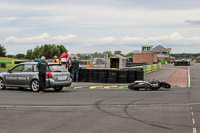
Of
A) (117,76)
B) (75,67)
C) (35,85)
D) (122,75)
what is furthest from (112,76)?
(35,85)

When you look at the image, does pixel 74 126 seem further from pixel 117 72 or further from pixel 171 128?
pixel 117 72

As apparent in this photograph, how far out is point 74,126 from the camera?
7363mm

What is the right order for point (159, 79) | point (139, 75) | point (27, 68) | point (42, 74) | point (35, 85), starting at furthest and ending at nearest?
point (159, 79), point (139, 75), point (27, 68), point (35, 85), point (42, 74)

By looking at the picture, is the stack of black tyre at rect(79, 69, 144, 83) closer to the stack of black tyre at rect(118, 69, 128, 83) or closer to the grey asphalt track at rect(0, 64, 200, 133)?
the stack of black tyre at rect(118, 69, 128, 83)

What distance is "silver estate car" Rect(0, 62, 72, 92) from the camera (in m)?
15.4

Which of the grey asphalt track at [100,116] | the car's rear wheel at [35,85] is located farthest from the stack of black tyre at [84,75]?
the grey asphalt track at [100,116]

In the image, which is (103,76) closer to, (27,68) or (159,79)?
(27,68)

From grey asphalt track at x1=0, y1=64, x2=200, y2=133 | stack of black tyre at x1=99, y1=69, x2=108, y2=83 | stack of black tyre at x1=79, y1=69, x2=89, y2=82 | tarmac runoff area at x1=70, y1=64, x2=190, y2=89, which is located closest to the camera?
grey asphalt track at x1=0, y1=64, x2=200, y2=133

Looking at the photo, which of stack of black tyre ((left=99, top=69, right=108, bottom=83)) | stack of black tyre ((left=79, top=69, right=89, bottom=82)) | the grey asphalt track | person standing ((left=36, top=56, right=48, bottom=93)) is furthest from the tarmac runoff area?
the grey asphalt track

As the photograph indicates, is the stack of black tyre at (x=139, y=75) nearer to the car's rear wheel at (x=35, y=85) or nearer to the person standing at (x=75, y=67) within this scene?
the person standing at (x=75, y=67)

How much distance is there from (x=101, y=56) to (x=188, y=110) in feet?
85.6

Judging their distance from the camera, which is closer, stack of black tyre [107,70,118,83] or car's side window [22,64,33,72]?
car's side window [22,64,33,72]

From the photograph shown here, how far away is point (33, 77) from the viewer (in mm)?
15570

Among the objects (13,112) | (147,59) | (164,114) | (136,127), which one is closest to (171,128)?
(136,127)
